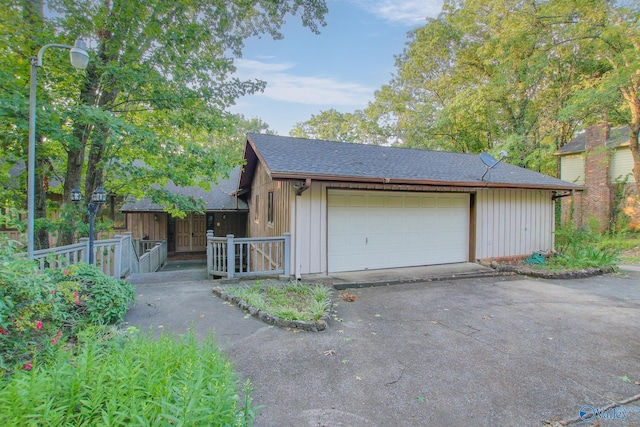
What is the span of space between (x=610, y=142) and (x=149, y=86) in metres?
20.1

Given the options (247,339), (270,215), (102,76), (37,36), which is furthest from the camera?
(270,215)

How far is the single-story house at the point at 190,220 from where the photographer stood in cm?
1394

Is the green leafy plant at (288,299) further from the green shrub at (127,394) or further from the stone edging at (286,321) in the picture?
the green shrub at (127,394)

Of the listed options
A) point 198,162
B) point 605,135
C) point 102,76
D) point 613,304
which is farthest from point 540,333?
point 605,135

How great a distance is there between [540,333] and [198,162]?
25.2 feet

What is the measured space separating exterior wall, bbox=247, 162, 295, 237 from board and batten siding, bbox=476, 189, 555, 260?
5.77m

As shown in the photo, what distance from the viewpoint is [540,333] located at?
4.21 meters

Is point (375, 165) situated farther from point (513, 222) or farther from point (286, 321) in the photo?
point (286, 321)

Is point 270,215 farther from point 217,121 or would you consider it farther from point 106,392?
point 106,392

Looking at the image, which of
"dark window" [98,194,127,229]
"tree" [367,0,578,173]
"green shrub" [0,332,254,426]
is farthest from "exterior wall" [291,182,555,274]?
"dark window" [98,194,127,229]

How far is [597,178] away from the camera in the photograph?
15.8 meters

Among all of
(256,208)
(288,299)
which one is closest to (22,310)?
(288,299)

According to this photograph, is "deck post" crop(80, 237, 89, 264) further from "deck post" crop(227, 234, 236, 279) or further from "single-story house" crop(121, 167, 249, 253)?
"single-story house" crop(121, 167, 249, 253)

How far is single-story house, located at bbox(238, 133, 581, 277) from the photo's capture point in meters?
7.10
